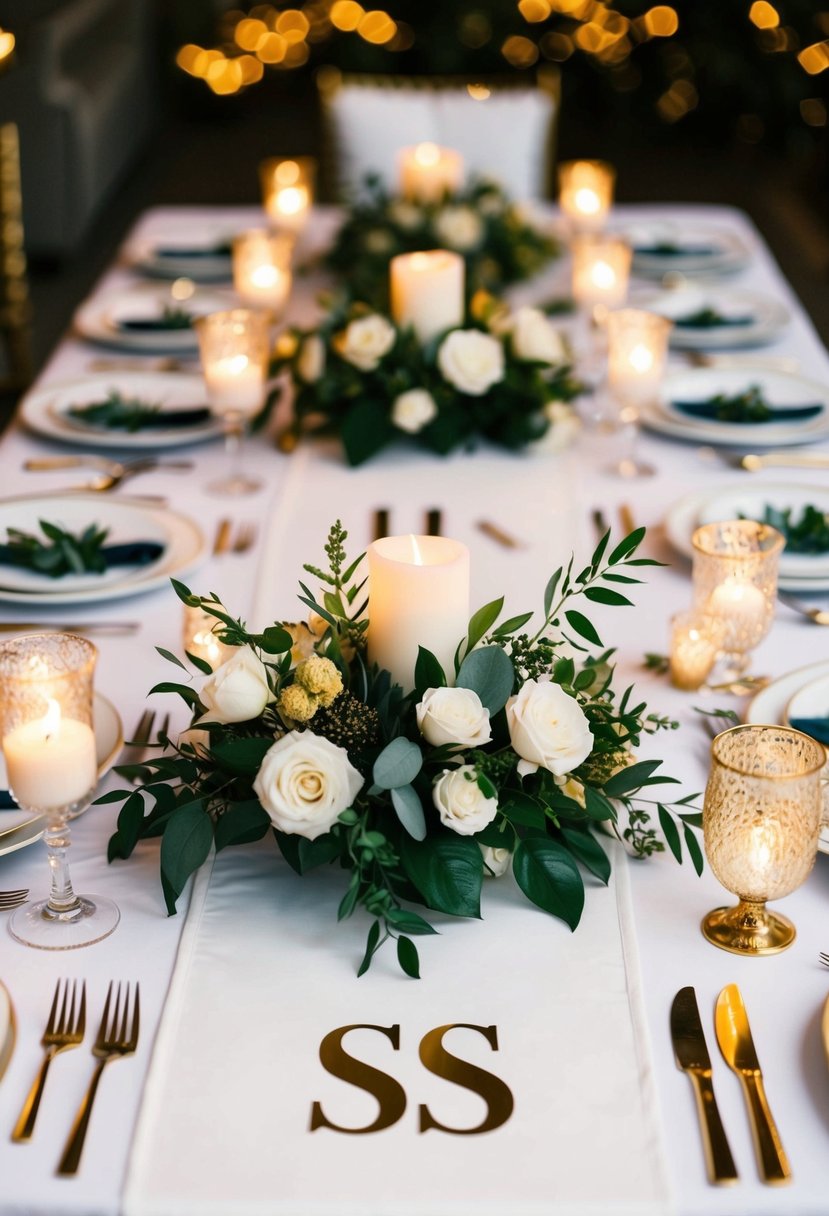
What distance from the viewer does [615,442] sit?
2145 mm

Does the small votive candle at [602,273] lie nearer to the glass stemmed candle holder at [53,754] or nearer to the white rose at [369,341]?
the white rose at [369,341]

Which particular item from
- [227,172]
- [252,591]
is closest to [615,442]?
[252,591]

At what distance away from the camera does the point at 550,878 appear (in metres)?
1.06

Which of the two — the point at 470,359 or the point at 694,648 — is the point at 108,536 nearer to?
the point at 470,359

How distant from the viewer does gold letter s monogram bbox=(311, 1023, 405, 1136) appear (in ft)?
2.86

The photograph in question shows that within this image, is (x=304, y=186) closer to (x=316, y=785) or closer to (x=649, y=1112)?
(x=316, y=785)

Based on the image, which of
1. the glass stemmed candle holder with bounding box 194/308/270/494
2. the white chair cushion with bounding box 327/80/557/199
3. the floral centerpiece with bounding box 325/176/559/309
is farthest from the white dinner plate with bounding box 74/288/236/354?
the white chair cushion with bounding box 327/80/557/199

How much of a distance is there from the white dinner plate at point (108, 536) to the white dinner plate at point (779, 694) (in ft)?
2.18

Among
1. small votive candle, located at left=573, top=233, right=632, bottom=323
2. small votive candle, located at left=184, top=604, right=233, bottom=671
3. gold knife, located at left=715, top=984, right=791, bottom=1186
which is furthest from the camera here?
small votive candle, located at left=573, top=233, right=632, bottom=323

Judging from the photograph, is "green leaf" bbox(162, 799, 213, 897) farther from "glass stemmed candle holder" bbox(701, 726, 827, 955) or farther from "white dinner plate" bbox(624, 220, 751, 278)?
"white dinner plate" bbox(624, 220, 751, 278)

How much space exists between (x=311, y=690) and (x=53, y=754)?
19 cm

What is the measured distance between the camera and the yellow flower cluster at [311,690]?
1.04 meters

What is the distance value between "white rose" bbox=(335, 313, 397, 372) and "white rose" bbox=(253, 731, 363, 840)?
1.10m

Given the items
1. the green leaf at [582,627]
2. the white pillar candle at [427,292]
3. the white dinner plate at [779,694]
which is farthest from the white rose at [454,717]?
the white pillar candle at [427,292]
